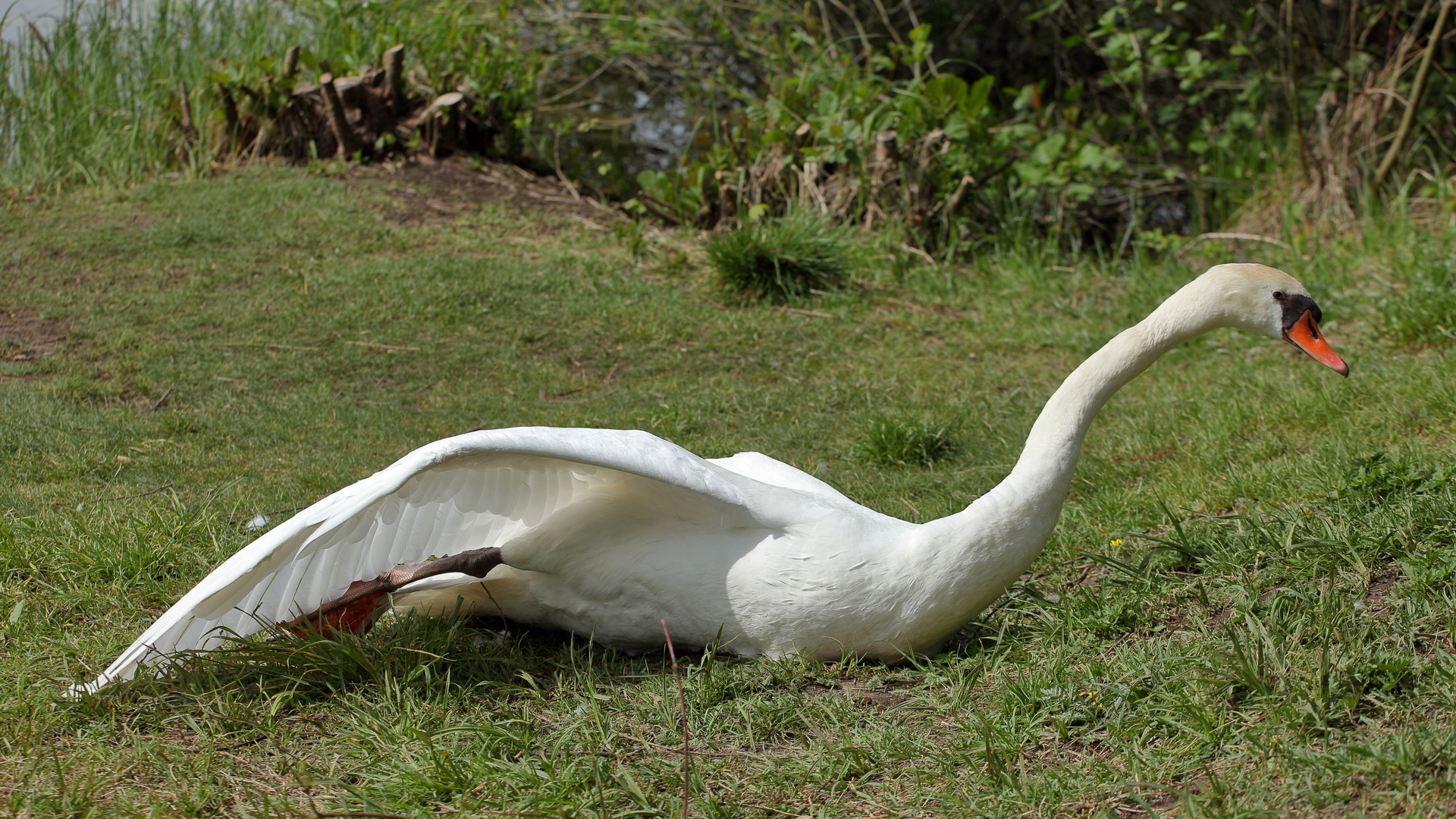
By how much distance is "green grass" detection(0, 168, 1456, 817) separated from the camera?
8.03ft


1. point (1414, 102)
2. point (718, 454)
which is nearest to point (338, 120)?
point (718, 454)

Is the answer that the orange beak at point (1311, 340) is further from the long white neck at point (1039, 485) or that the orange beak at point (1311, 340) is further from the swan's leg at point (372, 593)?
the swan's leg at point (372, 593)

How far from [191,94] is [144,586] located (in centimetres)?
670

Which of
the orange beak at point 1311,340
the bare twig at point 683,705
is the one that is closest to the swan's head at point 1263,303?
the orange beak at point 1311,340

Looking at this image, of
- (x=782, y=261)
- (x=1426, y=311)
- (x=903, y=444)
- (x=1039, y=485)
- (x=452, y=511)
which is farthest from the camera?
(x=782, y=261)

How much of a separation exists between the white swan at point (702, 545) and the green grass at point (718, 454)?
0.13 m

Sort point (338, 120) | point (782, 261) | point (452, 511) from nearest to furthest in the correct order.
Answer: point (452, 511) → point (782, 261) → point (338, 120)

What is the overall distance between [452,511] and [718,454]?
6.67 feet

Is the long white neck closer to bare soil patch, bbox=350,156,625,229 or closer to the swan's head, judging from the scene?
the swan's head

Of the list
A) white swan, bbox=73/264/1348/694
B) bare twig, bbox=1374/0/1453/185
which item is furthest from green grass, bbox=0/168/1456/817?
bare twig, bbox=1374/0/1453/185

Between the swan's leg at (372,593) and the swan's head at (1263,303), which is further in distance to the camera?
the swan's head at (1263,303)

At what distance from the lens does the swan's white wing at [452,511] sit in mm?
2525

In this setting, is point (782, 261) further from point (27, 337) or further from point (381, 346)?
point (27, 337)

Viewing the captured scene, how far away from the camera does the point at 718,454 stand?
5051 millimetres
